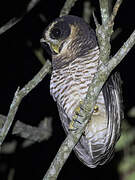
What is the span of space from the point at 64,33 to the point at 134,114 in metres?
1.27

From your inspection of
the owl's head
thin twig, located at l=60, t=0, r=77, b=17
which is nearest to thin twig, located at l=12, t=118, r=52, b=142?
the owl's head

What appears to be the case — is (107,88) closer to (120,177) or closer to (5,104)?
(120,177)

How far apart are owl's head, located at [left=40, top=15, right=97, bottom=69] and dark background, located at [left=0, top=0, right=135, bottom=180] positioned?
1.04 metres

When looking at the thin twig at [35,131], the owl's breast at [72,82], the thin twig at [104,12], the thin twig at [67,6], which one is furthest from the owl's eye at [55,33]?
the thin twig at [104,12]

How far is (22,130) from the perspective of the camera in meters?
4.40

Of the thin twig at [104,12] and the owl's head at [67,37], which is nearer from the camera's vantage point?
the thin twig at [104,12]

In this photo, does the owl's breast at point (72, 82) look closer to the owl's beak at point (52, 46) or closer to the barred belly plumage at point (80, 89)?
the barred belly plumage at point (80, 89)

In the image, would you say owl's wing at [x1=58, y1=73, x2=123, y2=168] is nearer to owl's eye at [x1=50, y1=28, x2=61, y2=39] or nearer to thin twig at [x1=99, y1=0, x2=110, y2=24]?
owl's eye at [x1=50, y1=28, x2=61, y2=39]

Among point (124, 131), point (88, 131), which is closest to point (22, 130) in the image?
point (88, 131)

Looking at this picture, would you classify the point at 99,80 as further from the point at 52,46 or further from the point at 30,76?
the point at 30,76

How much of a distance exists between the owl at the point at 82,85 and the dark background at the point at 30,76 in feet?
3.49

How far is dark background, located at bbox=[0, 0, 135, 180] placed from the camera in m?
5.18

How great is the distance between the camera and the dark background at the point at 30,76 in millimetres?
5176

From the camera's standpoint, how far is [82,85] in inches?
144
